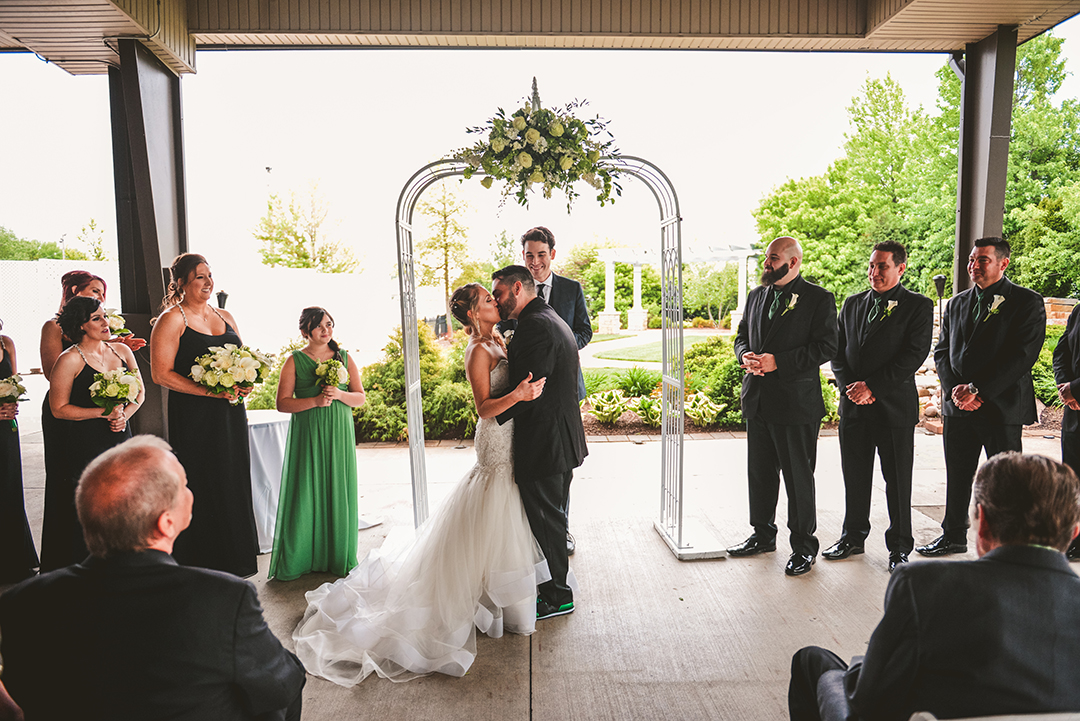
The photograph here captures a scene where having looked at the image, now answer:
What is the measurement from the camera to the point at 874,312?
441 cm

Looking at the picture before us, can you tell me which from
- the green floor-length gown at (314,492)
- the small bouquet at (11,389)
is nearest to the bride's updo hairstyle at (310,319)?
the green floor-length gown at (314,492)

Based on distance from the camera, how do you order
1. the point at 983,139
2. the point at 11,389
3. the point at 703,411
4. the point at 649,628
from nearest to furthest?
the point at 649,628
the point at 11,389
the point at 983,139
the point at 703,411

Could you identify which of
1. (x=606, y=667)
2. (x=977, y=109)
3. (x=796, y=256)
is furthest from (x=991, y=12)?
(x=606, y=667)

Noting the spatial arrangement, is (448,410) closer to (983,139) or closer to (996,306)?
(996,306)

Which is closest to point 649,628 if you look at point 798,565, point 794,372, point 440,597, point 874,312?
point 440,597

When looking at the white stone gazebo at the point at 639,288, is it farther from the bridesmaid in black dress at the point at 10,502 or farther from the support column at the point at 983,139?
the bridesmaid in black dress at the point at 10,502

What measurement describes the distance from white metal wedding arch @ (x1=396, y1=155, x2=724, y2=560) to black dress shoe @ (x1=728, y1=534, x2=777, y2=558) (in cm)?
12

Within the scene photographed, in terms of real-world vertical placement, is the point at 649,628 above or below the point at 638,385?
below

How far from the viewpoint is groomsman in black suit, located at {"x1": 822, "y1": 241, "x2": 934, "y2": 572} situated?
4.29m

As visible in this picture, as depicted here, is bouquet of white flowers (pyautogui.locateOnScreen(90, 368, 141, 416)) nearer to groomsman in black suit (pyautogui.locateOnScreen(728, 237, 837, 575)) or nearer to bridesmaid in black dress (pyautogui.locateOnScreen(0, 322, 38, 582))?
bridesmaid in black dress (pyautogui.locateOnScreen(0, 322, 38, 582))

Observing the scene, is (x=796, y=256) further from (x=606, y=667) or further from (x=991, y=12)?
(x=991, y=12)

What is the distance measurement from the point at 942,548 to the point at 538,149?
3661 mm

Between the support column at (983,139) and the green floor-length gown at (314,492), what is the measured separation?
5.71m

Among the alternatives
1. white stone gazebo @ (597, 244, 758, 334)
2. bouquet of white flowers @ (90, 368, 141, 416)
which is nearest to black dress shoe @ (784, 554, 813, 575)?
bouquet of white flowers @ (90, 368, 141, 416)
